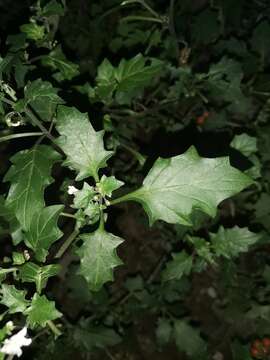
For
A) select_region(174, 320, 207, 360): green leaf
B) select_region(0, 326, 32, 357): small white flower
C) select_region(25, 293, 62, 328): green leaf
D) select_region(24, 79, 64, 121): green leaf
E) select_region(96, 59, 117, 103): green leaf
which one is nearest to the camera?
select_region(0, 326, 32, 357): small white flower

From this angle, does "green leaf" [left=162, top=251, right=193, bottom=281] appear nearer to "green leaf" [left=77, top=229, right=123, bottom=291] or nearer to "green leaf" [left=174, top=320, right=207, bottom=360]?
"green leaf" [left=174, top=320, right=207, bottom=360]

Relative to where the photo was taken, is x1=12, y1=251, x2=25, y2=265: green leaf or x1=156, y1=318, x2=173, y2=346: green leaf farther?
x1=156, y1=318, x2=173, y2=346: green leaf

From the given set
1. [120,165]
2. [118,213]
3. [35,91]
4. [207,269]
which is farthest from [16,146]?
[207,269]

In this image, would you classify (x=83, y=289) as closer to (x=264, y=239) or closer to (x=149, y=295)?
(x=149, y=295)

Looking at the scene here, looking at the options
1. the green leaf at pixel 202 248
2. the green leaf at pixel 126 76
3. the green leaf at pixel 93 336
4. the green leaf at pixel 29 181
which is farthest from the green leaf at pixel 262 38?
the green leaf at pixel 93 336


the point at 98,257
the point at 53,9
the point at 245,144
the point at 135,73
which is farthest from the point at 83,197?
the point at 245,144

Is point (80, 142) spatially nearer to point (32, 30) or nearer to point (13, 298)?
point (13, 298)

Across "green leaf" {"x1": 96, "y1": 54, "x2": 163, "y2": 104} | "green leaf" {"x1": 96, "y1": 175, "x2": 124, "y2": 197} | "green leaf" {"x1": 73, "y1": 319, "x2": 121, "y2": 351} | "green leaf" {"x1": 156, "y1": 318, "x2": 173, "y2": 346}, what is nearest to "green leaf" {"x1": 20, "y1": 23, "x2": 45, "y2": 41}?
"green leaf" {"x1": 96, "y1": 54, "x2": 163, "y2": 104}
